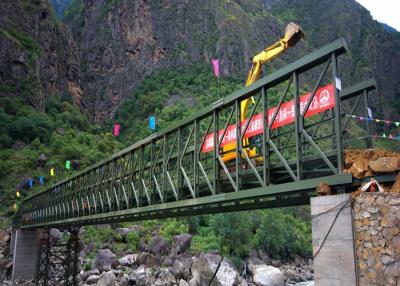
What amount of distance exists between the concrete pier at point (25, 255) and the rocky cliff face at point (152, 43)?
266ft

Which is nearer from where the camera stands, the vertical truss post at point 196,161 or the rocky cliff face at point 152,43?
the vertical truss post at point 196,161

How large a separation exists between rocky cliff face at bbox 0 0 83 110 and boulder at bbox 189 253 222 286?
188 feet

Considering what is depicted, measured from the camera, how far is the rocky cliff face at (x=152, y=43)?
118750mm

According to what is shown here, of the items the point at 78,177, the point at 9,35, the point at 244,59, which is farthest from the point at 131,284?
the point at 244,59

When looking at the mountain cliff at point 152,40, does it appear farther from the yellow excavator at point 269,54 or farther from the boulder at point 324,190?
the boulder at point 324,190

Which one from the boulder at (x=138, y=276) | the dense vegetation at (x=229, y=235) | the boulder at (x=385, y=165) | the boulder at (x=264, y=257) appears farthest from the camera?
the boulder at (x=264, y=257)

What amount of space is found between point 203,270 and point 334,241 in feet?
99.5

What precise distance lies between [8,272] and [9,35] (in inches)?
2252

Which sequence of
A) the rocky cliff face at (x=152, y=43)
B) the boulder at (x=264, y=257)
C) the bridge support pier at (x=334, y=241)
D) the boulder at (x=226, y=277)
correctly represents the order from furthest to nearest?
the rocky cliff face at (x=152, y=43) → the boulder at (x=264, y=257) → the boulder at (x=226, y=277) → the bridge support pier at (x=334, y=241)

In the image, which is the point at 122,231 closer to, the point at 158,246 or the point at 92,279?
the point at 158,246

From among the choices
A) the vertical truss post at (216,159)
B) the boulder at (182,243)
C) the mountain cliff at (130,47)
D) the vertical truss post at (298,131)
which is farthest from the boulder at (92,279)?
the mountain cliff at (130,47)

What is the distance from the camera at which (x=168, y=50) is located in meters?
120

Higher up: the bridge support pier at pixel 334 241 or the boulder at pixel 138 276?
the bridge support pier at pixel 334 241

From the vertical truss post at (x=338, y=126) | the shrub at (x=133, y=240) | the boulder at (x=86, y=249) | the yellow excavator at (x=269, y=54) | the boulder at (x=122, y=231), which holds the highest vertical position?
Answer: the yellow excavator at (x=269, y=54)
